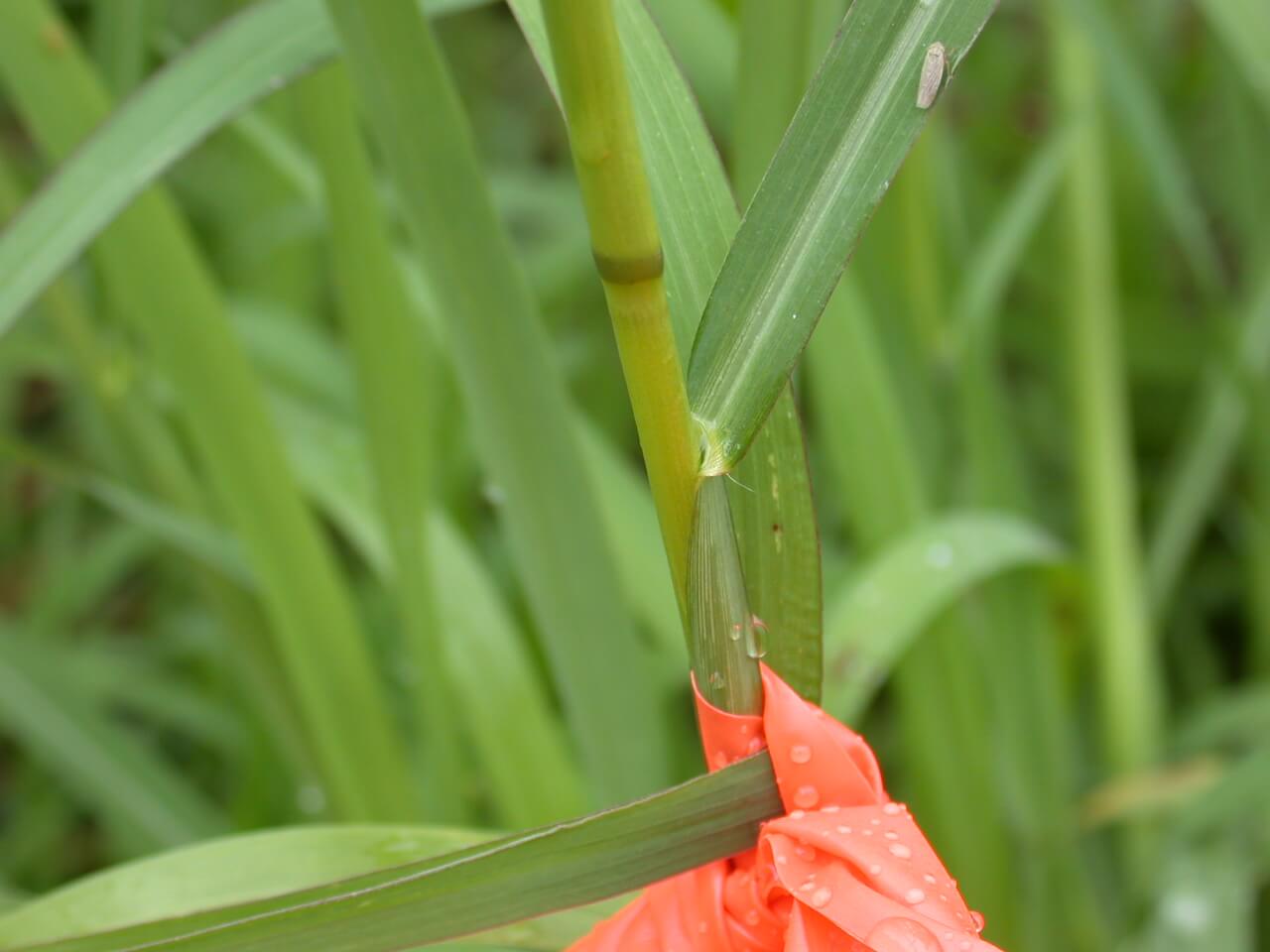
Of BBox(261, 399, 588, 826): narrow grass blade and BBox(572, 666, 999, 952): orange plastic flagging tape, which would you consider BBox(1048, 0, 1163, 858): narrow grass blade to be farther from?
BBox(572, 666, 999, 952): orange plastic flagging tape

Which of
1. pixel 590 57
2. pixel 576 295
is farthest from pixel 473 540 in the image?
pixel 590 57

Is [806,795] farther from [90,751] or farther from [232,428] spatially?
[90,751]

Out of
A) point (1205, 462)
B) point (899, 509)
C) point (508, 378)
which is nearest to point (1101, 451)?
point (1205, 462)

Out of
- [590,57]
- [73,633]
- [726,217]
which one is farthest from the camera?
[73,633]

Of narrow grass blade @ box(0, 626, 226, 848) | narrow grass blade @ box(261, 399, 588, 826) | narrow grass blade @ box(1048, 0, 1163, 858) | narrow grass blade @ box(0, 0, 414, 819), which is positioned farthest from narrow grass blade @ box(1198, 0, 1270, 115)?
narrow grass blade @ box(0, 626, 226, 848)

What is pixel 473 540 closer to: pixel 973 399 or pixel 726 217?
pixel 973 399

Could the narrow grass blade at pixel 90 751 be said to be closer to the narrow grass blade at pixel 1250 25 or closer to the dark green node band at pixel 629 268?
the dark green node band at pixel 629 268
